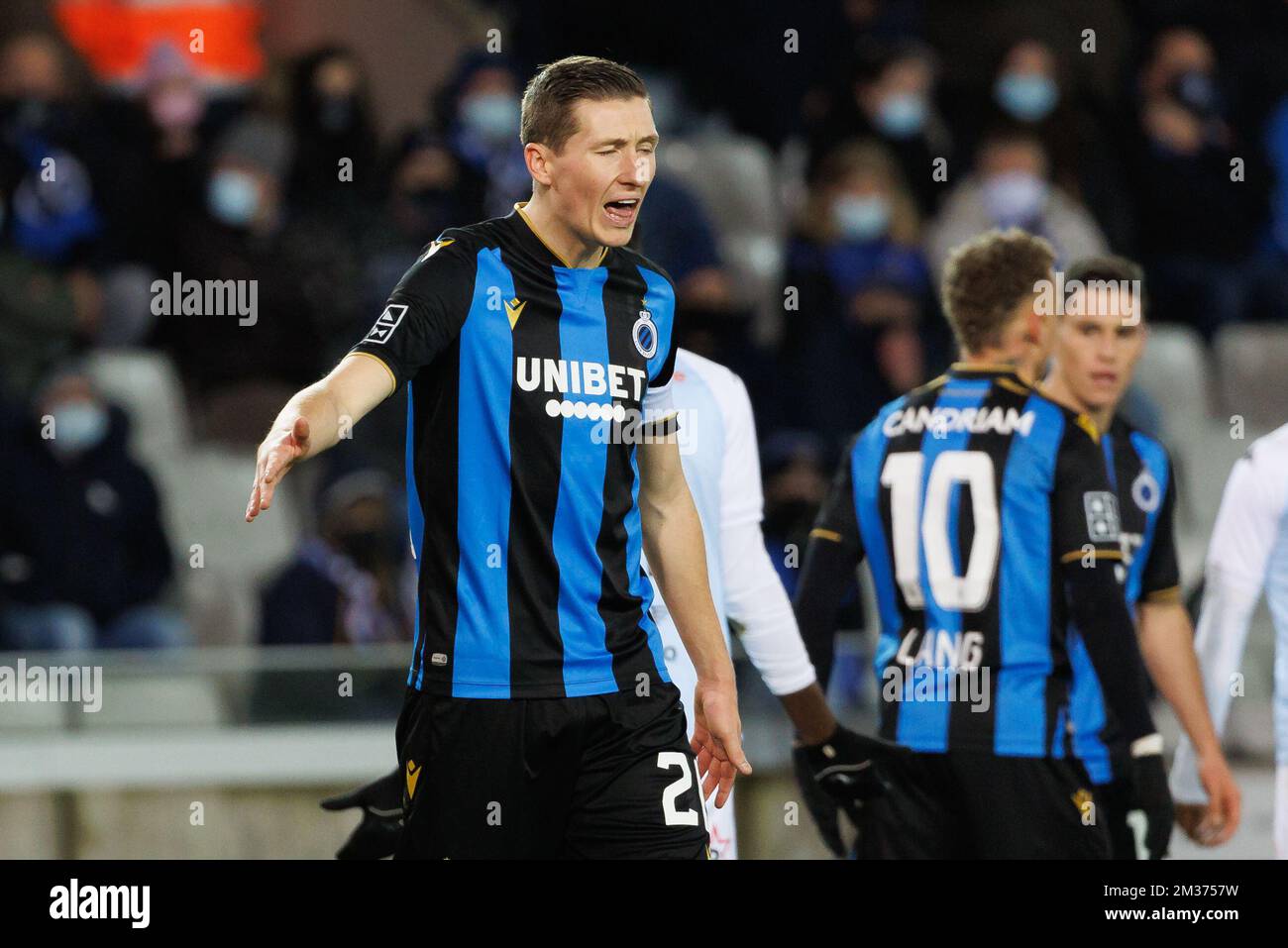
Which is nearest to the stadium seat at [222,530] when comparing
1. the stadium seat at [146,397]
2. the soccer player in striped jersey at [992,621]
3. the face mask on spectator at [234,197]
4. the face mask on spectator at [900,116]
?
the stadium seat at [146,397]

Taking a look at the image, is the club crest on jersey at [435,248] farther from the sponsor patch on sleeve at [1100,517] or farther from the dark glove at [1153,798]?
the dark glove at [1153,798]

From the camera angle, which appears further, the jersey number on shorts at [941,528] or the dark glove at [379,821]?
the jersey number on shorts at [941,528]

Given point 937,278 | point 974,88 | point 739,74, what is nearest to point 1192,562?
point 937,278

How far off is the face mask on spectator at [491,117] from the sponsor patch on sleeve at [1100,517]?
457 cm

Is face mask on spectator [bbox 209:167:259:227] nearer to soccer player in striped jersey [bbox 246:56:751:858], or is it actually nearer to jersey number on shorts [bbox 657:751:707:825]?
soccer player in striped jersey [bbox 246:56:751:858]

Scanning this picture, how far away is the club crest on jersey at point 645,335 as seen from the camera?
3.88m

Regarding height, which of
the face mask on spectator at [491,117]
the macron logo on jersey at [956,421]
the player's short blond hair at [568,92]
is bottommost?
the macron logo on jersey at [956,421]

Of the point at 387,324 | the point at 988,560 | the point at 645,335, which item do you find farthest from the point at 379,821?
the point at 988,560

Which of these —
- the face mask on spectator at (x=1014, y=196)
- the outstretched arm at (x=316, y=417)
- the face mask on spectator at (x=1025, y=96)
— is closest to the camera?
the outstretched arm at (x=316, y=417)

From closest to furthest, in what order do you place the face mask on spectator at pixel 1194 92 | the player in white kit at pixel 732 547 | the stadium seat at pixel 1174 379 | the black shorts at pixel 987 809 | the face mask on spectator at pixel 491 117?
the player in white kit at pixel 732 547
the black shorts at pixel 987 809
the face mask on spectator at pixel 491 117
the stadium seat at pixel 1174 379
the face mask on spectator at pixel 1194 92

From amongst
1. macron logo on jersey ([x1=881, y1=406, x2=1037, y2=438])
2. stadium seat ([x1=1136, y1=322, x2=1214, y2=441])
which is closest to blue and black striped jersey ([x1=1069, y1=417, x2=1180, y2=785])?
macron logo on jersey ([x1=881, y1=406, x2=1037, y2=438])

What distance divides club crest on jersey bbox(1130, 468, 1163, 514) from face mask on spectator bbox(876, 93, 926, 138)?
4.34 metres

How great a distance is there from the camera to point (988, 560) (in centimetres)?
496

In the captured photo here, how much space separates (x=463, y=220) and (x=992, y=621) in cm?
431
